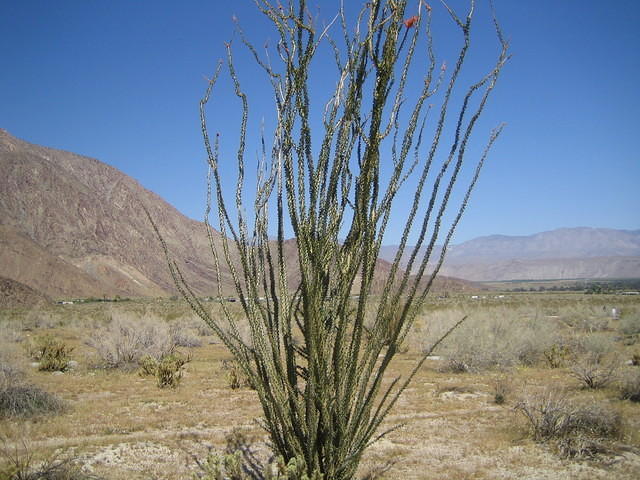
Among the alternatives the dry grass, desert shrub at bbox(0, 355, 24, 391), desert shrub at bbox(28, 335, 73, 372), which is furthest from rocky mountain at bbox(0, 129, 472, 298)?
desert shrub at bbox(0, 355, 24, 391)

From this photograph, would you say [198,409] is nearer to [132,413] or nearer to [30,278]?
[132,413]

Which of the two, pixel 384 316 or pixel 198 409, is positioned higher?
pixel 384 316

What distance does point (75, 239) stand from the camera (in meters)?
75.2

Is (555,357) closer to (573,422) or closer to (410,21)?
(573,422)

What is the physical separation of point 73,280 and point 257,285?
66.8m

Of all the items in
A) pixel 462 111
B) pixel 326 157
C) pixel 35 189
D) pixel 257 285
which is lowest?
pixel 257 285

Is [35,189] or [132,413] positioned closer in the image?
[132,413]

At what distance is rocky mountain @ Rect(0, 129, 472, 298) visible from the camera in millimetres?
60125

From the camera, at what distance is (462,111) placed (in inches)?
107

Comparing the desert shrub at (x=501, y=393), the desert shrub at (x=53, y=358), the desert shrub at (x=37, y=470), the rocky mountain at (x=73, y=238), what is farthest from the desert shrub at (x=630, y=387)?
the rocky mountain at (x=73, y=238)

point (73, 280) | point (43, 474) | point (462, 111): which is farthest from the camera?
point (73, 280)

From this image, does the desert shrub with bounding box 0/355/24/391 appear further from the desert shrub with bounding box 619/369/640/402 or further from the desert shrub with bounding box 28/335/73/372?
the desert shrub with bounding box 619/369/640/402

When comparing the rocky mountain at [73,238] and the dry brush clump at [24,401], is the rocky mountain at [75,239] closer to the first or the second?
the rocky mountain at [73,238]

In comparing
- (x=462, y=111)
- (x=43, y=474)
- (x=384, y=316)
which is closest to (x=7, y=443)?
(x=43, y=474)
